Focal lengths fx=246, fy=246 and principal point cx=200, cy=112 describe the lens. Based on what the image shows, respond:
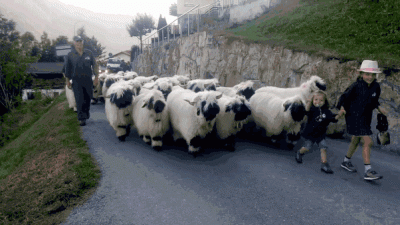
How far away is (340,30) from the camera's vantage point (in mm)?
8891

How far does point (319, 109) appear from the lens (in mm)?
4863

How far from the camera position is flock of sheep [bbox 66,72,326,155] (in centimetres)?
545

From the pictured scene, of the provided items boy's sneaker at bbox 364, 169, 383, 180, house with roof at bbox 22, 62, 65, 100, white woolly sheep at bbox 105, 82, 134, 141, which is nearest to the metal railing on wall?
white woolly sheep at bbox 105, 82, 134, 141

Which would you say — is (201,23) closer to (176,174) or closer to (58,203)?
(176,174)

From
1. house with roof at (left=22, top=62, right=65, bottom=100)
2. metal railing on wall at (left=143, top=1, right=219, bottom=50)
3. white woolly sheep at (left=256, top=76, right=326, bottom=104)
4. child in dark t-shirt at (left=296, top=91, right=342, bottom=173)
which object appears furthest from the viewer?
house with roof at (left=22, top=62, right=65, bottom=100)

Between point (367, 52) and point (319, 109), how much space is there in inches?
145

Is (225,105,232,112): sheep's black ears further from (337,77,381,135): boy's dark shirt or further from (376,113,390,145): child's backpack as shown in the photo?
(376,113,390,145): child's backpack

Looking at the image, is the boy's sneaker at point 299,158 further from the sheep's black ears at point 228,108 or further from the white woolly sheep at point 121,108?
the white woolly sheep at point 121,108

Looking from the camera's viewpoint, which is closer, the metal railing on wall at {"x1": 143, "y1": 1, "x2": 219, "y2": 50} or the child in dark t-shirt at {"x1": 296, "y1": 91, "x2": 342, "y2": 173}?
the child in dark t-shirt at {"x1": 296, "y1": 91, "x2": 342, "y2": 173}

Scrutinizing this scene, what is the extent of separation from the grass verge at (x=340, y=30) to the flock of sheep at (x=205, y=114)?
222 cm

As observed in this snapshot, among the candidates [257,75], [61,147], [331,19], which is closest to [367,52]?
[331,19]

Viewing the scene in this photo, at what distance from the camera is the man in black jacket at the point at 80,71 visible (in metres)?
7.70

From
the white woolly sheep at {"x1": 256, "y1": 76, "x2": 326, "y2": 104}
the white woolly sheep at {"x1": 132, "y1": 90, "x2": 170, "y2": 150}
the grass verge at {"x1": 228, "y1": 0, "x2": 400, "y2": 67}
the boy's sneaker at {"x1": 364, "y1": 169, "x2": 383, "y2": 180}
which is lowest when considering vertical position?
the boy's sneaker at {"x1": 364, "y1": 169, "x2": 383, "y2": 180}

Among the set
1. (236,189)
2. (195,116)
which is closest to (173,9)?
(195,116)
